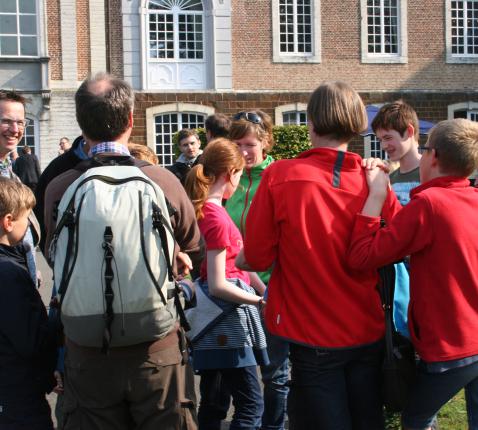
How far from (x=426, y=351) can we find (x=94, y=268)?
1595 millimetres

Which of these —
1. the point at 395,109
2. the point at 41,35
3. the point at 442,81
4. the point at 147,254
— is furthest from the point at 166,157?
the point at 147,254

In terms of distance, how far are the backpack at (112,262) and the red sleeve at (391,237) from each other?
86 centimetres

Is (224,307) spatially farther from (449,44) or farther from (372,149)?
(449,44)

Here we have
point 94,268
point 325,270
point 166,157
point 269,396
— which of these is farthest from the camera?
point 166,157

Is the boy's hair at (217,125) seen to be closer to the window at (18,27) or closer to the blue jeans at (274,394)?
the blue jeans at (274,394)

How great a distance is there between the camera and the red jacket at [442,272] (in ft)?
12.1

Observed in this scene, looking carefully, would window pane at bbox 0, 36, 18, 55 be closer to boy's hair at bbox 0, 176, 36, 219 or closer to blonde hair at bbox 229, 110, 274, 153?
blonde hair at bbox 229, 110, 274, 153

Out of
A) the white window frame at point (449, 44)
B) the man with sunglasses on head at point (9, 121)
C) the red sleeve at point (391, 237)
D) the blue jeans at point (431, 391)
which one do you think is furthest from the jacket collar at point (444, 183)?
the white window frame at point (449, 44)

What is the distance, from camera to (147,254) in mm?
3156

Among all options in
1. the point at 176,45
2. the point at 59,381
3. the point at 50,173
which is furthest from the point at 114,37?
the point at 59,381

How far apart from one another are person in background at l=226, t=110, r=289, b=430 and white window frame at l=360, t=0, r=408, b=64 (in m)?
23.6

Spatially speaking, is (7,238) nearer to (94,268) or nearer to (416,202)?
(94,268)

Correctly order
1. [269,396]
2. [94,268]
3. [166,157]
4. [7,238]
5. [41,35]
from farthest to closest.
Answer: [166,157] < [41,35] < [269,396] < [7,238] < [94,268]

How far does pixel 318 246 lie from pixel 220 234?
1.14 m
